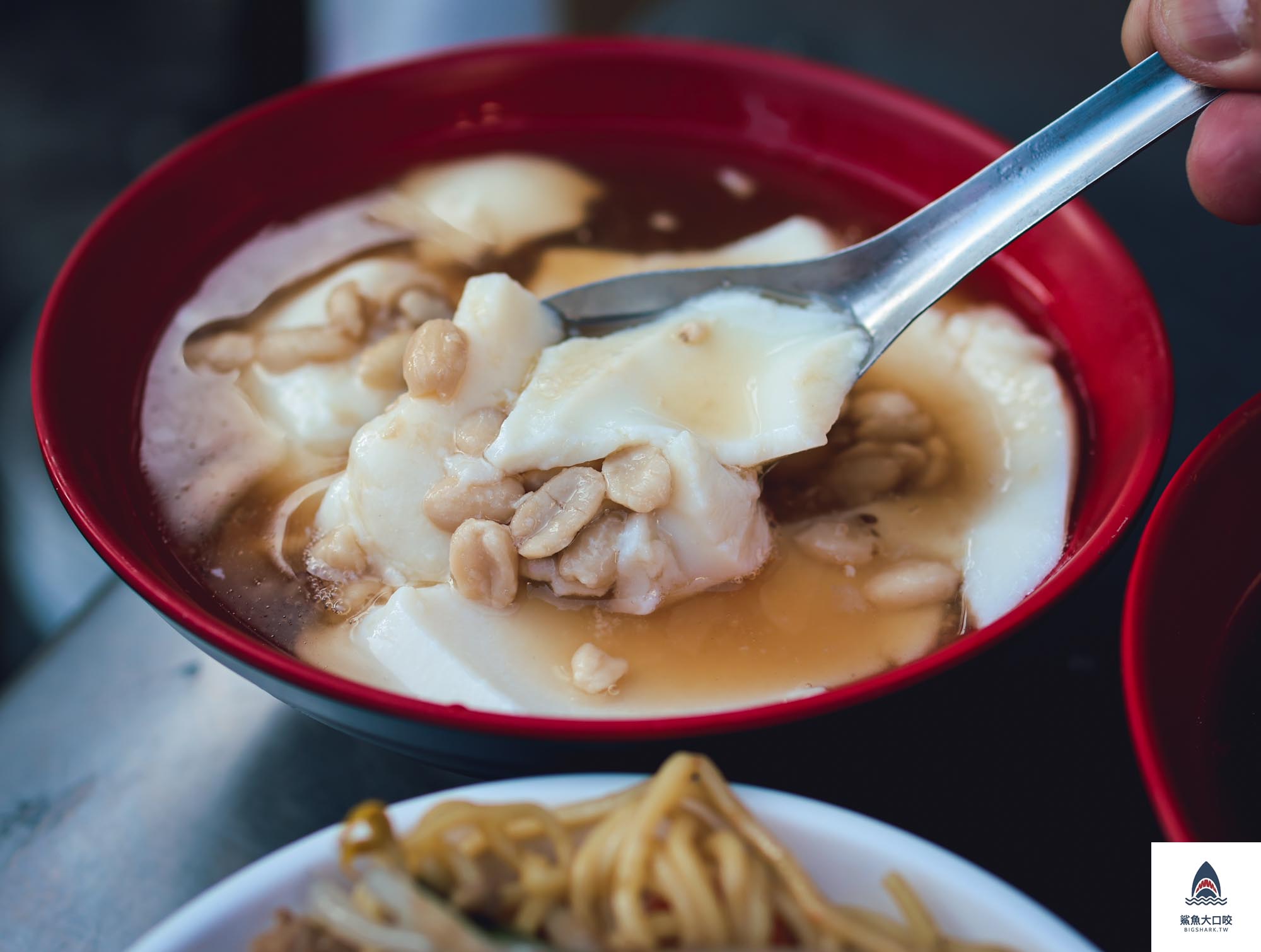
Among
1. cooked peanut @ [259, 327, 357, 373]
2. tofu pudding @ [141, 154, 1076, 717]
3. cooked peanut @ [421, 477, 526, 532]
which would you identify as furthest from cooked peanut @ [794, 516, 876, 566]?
cooked peanut @ [259, 327, 357, 373]

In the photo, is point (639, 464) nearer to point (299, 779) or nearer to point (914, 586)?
point (914, 586)

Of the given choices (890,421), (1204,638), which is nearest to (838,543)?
(890,421)

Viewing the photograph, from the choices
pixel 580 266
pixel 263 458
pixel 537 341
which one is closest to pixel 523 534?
pixel 537 341

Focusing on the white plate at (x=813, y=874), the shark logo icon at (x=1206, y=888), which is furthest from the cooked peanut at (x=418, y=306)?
the shark logo icon at (x=1206, y=888)

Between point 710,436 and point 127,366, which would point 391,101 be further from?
point 710,436

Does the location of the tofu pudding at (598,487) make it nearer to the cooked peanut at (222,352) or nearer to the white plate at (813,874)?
the cooked peanut at (222,352)

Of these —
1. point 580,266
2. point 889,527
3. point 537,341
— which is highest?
point 580,266

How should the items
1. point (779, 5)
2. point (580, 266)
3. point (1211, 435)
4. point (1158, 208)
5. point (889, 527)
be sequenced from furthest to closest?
point (779, 5) < point (1158, 208) < point (580, 266) < point (889, 527) < point (1211, 435)
